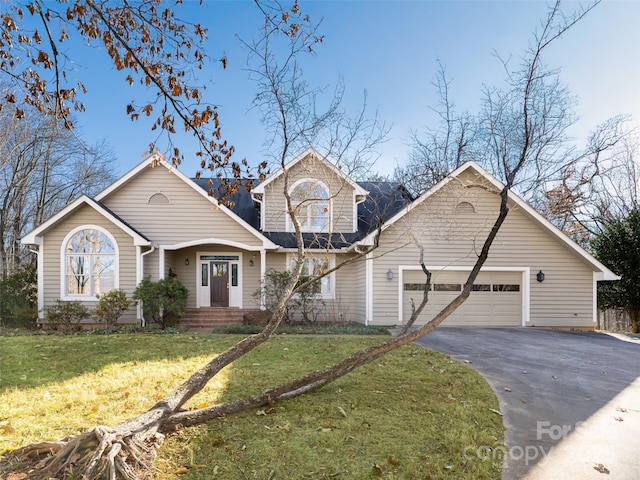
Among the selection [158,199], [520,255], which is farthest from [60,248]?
[520,255]

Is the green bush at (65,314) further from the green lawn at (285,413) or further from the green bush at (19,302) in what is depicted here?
the green lawn at (285,413)

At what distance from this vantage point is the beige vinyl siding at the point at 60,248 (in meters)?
12.5

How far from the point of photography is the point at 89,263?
12680mm

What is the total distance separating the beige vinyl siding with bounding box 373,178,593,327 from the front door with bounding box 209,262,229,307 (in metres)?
6.10

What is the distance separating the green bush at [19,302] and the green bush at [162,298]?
3691mm

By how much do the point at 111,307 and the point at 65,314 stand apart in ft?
4.62

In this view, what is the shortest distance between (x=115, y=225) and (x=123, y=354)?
6095mm

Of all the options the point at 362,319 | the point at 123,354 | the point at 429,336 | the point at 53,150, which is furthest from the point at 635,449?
the point at 53,150

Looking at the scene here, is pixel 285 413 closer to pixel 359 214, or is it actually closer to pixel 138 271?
pixel 138 271

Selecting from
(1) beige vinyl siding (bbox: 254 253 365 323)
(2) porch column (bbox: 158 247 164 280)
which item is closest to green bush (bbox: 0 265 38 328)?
(2) porch column (bbox: 158 247 164 280)

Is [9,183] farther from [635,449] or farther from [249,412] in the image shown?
[635,449]

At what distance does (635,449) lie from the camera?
3.78 meters

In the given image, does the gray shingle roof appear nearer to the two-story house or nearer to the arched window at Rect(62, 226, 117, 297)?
the two-story house

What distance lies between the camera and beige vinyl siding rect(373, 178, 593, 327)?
13.1 m
